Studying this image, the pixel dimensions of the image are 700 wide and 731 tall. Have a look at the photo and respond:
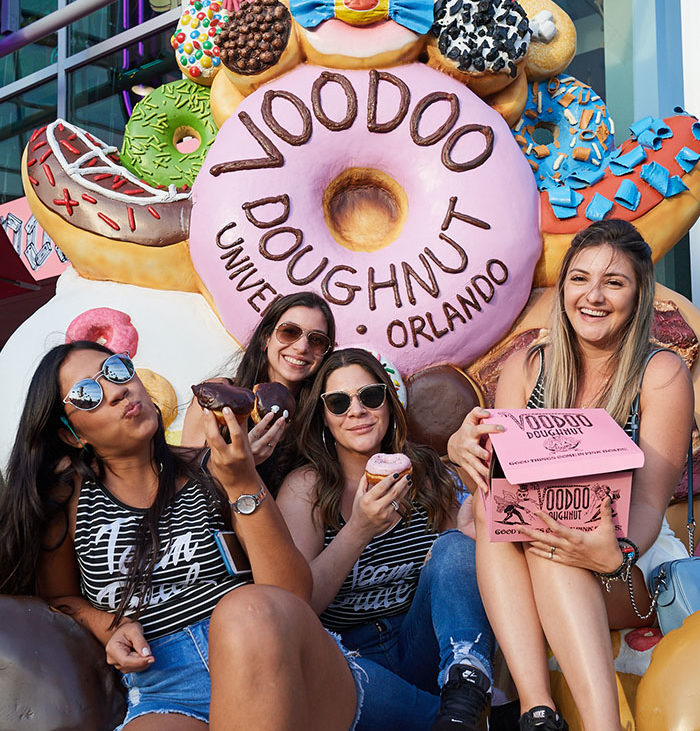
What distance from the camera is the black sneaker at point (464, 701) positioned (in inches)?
67.4

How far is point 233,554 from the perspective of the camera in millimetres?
1709

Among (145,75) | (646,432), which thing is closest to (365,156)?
(646,432)

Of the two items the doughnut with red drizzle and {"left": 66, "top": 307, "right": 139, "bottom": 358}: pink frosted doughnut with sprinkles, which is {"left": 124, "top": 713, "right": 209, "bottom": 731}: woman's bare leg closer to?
{"left": 66, "top": 307, "right": 139, "bottom": 358}: pink frosted doughnut with sprinkles

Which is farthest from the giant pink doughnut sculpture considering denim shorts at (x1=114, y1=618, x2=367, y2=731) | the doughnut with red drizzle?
denim shorts at (x1=114, y1=618, x2=367, y2=731)

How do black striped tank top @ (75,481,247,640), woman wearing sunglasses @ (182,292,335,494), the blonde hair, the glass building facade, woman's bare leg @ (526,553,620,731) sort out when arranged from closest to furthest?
woman's bare leg @ (526,553,620,731)
black striped tank top @ (75,481,247,640)
the blonde hair
woman wearing sunglasses @ (182,292,335,494)
the glass building facade

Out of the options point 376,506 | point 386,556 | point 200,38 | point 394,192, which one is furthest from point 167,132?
point 376,506

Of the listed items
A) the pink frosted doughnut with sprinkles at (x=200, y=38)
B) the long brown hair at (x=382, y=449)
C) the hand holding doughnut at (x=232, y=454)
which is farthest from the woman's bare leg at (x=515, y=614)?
the pink frosted doughnut with sprinkles at (x=200, y=38)

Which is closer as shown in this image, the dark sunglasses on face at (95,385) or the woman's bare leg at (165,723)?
the woman's bare leg at (165,723)

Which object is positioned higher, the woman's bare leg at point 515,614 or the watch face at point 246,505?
→ the watch face at point 246,505

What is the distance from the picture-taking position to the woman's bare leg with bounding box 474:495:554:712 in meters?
1.73

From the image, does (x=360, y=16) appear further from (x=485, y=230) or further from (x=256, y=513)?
(x=256, y=513)

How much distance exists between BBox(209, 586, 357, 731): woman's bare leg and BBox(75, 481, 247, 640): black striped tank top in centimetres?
36

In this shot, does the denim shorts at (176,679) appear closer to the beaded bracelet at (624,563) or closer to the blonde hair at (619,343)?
the beaded bracelet at (624,563)

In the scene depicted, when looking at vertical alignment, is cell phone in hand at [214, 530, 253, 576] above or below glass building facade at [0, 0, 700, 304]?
below
